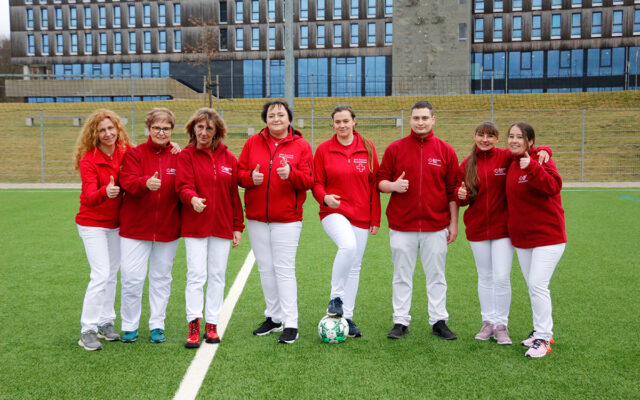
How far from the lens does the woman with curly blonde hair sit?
189 inches

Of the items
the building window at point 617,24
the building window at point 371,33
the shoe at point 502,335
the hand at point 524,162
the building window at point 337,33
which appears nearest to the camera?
the hand at point 524,162

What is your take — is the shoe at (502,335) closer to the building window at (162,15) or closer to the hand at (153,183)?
the hand at (153,183)

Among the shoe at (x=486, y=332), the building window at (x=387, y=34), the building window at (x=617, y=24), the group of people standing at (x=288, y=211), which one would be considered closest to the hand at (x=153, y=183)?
the group of people standing at (x=288, y=211)

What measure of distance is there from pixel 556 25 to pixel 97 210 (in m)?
50.1

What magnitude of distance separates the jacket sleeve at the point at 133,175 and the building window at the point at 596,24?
1979 inches

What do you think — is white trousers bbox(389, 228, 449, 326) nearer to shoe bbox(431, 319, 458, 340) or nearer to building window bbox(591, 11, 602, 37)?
shoe bbox(431, 319, 458, 340)

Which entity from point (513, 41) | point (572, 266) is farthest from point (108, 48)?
point (572, 266)

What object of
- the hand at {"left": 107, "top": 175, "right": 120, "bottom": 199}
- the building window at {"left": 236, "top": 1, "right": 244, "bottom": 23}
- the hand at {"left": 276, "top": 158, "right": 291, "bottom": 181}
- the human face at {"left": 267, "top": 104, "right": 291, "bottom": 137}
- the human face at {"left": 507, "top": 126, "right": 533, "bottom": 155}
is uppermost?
the building window at {"left": 236, "top": 1, "right": 244, "bottom": 23}

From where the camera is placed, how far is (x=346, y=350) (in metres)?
4.80

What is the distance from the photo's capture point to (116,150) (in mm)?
5043

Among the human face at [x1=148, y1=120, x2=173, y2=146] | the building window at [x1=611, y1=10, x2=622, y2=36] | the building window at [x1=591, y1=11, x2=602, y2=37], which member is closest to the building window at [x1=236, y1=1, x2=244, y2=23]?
the building window at [x1=591, y1=11, x2=602, y2=37]

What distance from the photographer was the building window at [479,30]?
160ft

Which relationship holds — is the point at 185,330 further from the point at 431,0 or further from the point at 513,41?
the point at 513,41

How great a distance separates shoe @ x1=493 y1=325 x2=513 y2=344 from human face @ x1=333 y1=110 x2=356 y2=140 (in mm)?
2126
